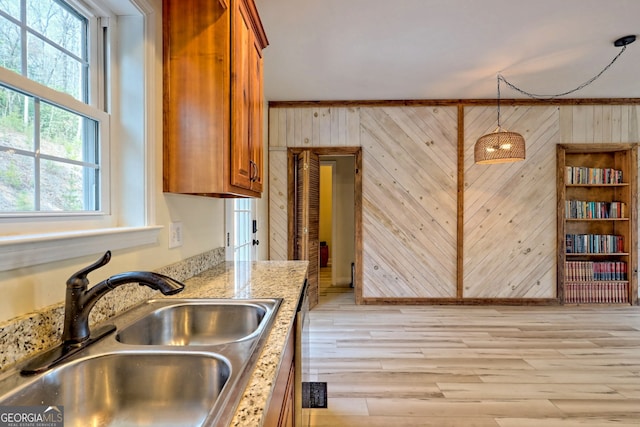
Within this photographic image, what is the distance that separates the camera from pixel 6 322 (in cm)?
76

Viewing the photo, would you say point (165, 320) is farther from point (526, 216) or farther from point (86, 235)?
point (526, 216)

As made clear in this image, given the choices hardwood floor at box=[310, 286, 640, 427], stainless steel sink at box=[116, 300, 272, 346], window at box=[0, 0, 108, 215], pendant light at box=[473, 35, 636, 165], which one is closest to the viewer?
window at box=[0, 0, 108, 215]

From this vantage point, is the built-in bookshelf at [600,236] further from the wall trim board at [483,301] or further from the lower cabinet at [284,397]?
the lower cabinet at [284,397]

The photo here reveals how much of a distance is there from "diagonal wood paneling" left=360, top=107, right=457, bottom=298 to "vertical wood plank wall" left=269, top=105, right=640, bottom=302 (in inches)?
0.5

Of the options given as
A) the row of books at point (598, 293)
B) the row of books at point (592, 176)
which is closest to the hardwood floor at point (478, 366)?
the row of books at point (598, 293)

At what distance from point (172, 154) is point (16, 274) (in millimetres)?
787

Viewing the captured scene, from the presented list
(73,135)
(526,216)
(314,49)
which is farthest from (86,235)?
(526,216)

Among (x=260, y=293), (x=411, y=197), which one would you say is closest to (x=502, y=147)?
(x=411, y=197)

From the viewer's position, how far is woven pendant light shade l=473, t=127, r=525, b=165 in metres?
3.18

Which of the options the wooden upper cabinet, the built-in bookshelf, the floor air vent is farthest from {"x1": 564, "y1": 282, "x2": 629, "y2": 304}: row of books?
the wooden upper cabinet

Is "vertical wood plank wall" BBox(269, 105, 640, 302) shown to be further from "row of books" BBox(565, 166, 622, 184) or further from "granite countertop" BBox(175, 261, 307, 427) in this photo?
"granite countertop" BBox(175, 261, 307, 427)

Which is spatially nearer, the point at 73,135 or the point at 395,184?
the point at 73,135

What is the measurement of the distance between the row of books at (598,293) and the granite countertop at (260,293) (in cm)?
396

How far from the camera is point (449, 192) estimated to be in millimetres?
4215
